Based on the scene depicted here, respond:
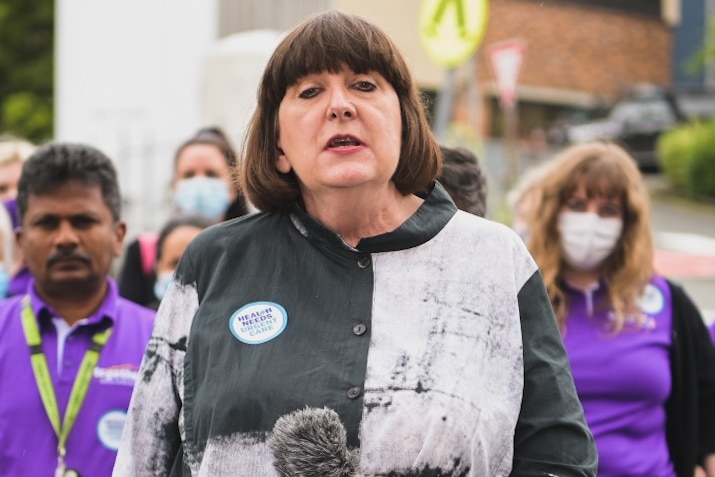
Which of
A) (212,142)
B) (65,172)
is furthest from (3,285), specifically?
(212,142)

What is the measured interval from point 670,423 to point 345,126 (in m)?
2.37

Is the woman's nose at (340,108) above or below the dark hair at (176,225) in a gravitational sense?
above

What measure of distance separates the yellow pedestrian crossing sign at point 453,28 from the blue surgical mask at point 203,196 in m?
3.02

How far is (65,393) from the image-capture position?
355cm

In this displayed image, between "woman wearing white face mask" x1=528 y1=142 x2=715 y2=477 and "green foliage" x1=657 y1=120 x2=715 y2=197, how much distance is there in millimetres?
21659

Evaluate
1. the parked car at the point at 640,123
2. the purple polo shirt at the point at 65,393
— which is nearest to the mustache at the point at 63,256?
the purple polo shirt at the point at 65,393

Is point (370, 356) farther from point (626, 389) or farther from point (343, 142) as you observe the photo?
point (626, 389)

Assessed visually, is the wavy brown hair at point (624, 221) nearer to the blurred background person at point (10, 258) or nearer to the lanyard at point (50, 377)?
the lanyard at point (50, 377)

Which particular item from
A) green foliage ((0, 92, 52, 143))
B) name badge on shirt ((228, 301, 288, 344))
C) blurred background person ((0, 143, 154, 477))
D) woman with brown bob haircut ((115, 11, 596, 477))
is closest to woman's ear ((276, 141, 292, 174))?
woman with brown bob haircut ((115, 11, 596, 477))

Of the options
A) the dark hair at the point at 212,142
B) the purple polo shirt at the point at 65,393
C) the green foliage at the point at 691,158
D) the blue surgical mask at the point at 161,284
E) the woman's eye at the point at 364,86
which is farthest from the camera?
the green foliage at the point at 691,158

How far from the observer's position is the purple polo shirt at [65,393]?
3.44 meters

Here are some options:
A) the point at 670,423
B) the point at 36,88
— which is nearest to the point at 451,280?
the point at 670,423

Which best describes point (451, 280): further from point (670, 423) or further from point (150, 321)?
point (670, 423)

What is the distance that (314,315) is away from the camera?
247cm
